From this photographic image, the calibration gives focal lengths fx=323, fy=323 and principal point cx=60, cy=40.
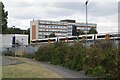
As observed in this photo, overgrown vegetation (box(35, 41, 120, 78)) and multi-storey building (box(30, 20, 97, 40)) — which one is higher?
multi-storey building (box(30, 20, 97, 40))

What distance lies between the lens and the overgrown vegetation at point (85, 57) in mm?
19641

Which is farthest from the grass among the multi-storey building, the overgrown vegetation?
the multi-storey building

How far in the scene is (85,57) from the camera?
25.4 m

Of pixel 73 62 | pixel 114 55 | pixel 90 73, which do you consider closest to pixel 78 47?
pixel 73 62

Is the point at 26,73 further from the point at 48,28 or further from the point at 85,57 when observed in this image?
the point at 48,28

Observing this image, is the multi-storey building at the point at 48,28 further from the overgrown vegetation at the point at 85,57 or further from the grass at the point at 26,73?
the grass at the point at 26,73

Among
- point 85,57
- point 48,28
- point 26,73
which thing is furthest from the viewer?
point 48,28

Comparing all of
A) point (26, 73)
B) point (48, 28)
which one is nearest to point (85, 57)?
point (26, 73)

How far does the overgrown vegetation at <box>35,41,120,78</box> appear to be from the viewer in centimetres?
1964

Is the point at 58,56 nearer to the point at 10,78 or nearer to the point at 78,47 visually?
the point at 78,47

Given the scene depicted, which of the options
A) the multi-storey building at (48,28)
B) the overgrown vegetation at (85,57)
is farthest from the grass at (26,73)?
the multi-storey building at (48,28)

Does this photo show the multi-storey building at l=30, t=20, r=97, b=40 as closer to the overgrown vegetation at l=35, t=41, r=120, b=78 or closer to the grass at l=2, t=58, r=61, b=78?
the overgrown vegetation at l=35, t=41, r=120, b=78

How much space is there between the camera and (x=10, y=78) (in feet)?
61.8

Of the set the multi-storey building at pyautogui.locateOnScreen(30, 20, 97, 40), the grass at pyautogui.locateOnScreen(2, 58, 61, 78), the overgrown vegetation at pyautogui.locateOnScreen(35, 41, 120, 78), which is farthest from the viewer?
the multi-storey building at pyautogui.locateOnScreen(30, 20, 97, 40)
